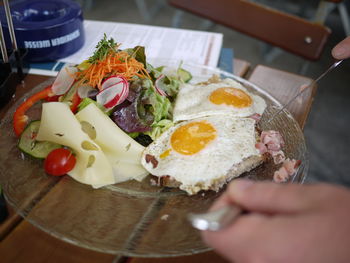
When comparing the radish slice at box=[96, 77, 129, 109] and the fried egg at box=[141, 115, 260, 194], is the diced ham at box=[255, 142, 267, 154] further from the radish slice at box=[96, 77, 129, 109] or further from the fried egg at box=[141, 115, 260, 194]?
the radish slice at box=[96, 77, 129, 109]

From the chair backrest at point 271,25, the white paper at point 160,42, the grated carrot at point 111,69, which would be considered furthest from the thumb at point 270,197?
the chair backrest at point 271,25

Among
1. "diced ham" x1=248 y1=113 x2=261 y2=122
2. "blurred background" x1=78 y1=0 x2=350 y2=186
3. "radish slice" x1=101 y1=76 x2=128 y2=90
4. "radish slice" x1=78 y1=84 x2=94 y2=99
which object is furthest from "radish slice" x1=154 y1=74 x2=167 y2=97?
"blurred background" x1=78 y1=0 x2=350 y2=186

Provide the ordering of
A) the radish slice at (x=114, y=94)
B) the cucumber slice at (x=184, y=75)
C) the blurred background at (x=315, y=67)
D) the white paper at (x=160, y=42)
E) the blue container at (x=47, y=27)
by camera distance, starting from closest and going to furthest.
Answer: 1. the radish slice at (x=114, y=94)
2. the cucumber slice at (x=184, y=75)
3. the blue container at (x=47, y=27)
4. the white paper at (x=160, y=42)
5. the blurred background at (x=315, y=67)

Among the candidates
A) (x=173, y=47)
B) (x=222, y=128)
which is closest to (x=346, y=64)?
(x=173, y=47)

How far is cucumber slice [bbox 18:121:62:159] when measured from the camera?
122 centimetres

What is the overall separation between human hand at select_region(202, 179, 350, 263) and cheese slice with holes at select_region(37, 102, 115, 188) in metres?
0.65

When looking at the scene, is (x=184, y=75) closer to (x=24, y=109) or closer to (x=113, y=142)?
(x=113, y=142)

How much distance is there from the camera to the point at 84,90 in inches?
56.3

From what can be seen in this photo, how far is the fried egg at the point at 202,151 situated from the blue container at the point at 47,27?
897mm

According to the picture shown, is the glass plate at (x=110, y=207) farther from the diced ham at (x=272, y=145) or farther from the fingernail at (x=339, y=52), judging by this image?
the fingernail at (x=339, y=52)

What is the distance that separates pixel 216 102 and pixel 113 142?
0.47 metres

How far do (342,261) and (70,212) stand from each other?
75cm

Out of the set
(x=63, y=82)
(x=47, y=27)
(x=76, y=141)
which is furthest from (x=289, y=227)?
(x=47, y=27)

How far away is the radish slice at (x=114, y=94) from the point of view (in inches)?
54.1
